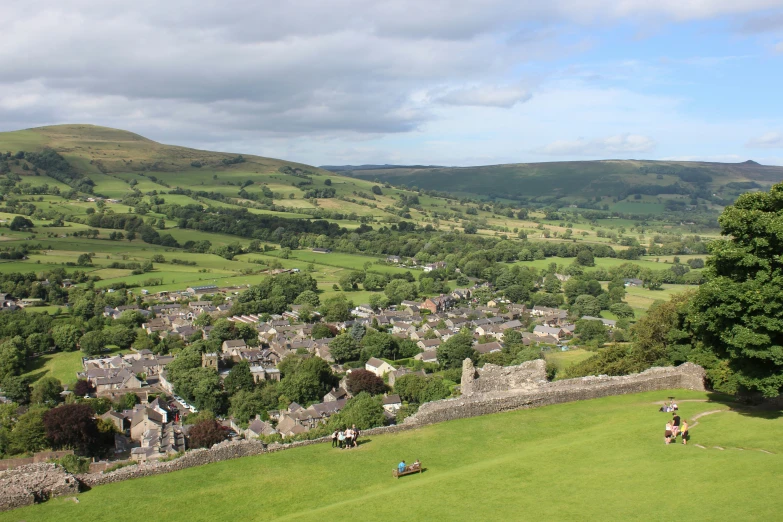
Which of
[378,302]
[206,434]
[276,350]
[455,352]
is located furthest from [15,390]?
[378,302]

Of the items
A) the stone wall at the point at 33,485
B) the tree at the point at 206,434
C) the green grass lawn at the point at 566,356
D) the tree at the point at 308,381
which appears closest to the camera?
the stone wall at the point at 33,485

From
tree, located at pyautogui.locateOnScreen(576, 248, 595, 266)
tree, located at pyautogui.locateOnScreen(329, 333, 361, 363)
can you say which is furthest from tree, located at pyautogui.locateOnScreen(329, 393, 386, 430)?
tree, located at pyautogui.locateOnScreen(576, 248, 595, 266)

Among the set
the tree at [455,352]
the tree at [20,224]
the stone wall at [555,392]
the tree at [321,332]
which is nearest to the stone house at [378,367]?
the tree at [455,352]

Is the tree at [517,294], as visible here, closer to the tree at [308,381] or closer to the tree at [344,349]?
the tree at [344,349]

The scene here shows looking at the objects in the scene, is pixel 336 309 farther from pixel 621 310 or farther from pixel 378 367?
pixel 621 310

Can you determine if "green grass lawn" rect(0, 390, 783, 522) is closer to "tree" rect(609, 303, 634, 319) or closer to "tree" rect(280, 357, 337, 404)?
"tree" rect(280, 357, 337, 404)
